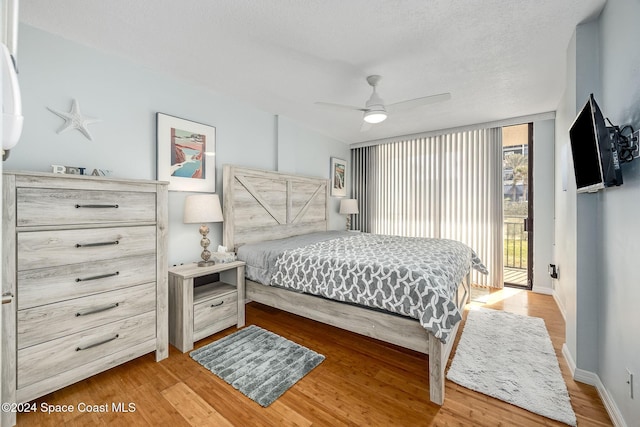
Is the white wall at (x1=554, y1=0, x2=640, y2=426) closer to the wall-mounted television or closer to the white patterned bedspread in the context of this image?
the wall-mounted television

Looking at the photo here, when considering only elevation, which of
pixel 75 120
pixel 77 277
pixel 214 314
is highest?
A: pixel 75 120

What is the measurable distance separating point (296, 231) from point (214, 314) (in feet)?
6.17

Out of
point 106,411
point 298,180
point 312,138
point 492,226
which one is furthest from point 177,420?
point 492,226

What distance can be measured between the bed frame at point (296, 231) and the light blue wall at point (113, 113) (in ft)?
0.83

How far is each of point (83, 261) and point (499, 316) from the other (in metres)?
4.04

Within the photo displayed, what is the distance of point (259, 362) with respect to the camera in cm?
242

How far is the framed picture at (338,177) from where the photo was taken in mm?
5578

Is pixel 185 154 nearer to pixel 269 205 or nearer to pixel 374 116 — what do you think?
pixel 269 205

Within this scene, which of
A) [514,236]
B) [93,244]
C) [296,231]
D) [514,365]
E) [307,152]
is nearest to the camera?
[93,244]

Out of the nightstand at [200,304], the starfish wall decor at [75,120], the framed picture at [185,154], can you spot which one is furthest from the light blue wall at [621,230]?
the starfish wall decor at [75,120]

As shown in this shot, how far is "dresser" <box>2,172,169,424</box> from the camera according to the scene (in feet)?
5.92

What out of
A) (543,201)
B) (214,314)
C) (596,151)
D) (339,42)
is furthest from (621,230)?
(214,314)

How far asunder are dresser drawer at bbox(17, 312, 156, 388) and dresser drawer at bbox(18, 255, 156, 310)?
281 mm

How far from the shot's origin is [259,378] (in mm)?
2223
